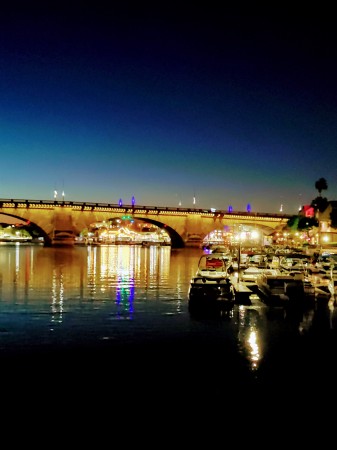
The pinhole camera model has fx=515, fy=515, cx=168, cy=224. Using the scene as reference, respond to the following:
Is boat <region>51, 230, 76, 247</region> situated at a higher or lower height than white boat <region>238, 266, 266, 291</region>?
higher

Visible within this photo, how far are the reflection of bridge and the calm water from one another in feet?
290

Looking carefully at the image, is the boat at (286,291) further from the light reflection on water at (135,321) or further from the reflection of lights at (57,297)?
the reflection of lights at (57,297)

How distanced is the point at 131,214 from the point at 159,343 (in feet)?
368

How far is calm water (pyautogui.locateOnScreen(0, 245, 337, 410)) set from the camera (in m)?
16.7

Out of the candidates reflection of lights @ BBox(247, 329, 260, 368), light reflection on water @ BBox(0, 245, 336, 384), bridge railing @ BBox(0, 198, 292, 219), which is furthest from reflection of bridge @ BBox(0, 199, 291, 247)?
reflection of lights @ BBox(247, 329, 260, 368)

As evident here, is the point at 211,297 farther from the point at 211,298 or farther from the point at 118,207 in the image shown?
the point at 118,207

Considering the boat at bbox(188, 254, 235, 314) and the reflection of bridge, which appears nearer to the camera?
the boat at bbox(188, 254, 235, 314)

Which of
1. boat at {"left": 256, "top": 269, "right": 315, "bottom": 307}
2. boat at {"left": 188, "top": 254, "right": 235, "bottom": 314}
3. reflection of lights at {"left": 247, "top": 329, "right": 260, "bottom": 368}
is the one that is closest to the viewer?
reflection of lights at {"left": 247, "top": 329, "right": 260, "bottom": 368}

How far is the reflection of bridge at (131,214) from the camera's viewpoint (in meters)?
122

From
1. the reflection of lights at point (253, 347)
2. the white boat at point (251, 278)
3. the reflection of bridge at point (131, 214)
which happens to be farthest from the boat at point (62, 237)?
the reflection of lights at point (253, 347)

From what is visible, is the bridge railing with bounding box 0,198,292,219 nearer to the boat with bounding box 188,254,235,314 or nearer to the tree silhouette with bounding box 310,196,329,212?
the tree silhouette with bounding box 310,196,329,212

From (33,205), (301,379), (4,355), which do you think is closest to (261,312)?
(301,379)

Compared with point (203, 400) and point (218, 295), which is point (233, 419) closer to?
point (203, 400)

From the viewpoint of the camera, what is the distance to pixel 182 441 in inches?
469
